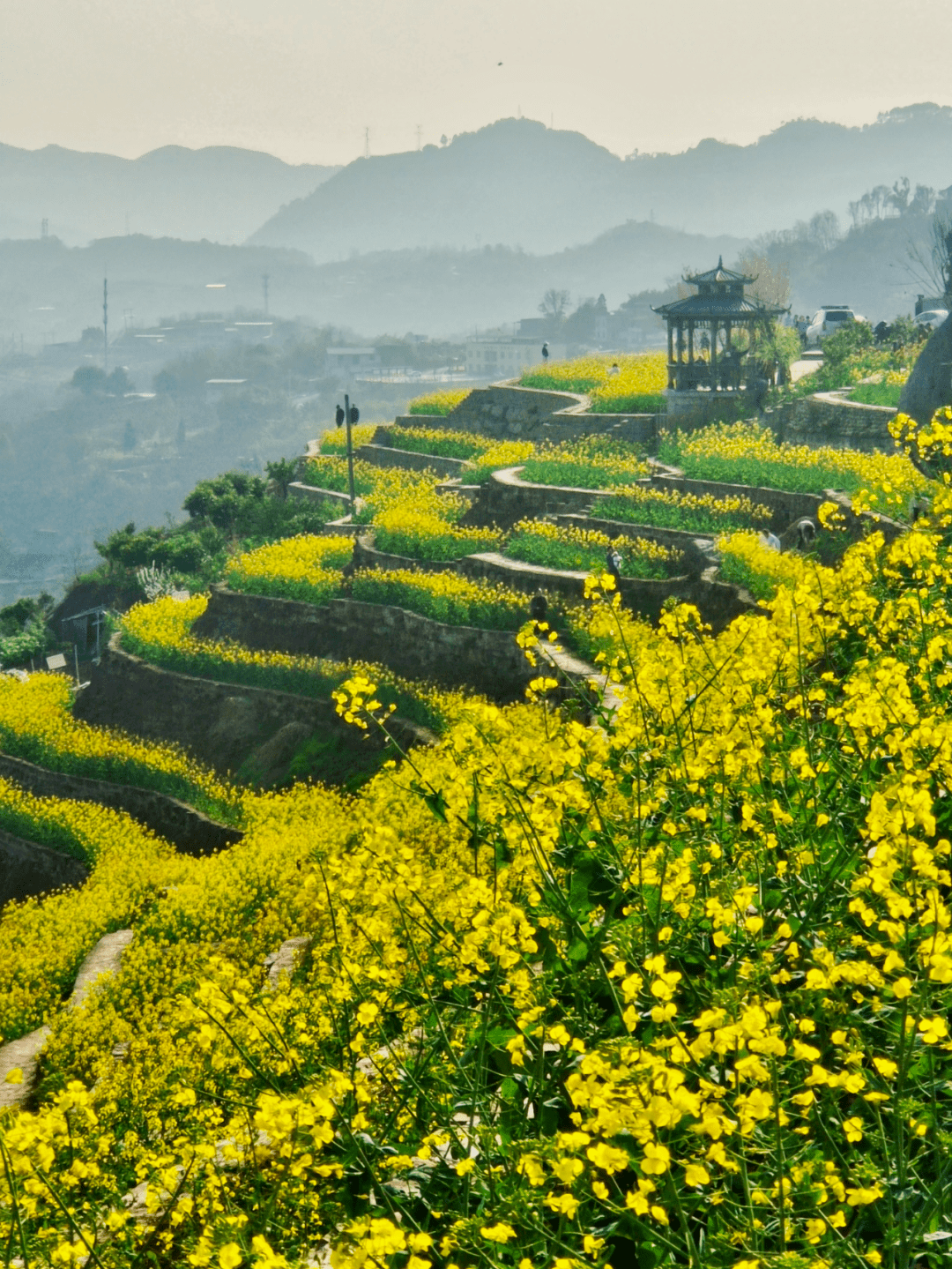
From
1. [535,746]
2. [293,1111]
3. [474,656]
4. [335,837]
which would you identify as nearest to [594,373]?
[474,656]

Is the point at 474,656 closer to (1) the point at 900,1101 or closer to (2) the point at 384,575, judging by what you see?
(2) the point at 384,575

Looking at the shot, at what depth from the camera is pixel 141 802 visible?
2158 centimetres

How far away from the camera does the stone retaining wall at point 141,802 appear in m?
19.6

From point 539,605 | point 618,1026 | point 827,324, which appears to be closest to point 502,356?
point 827,324

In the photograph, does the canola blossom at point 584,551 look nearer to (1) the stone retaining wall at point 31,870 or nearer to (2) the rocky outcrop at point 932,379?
(2) the rocky outcrop at point 932,379

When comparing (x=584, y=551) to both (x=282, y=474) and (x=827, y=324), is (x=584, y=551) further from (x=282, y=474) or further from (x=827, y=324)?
(x=827, y=324)

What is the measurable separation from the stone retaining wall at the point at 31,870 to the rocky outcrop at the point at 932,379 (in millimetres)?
16170

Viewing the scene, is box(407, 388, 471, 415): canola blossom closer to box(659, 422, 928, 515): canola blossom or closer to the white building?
box(659, 422, 928, 515): canola blossom

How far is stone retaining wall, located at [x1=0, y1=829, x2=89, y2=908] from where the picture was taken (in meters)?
20.4

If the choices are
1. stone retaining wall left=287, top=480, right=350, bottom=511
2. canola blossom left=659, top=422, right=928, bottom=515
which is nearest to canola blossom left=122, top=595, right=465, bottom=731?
stone retaining wall left=287, top=480, right=350, bottom=511

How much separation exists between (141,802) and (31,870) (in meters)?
2.20

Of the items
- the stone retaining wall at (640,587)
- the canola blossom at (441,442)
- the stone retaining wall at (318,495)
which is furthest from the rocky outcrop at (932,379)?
the stone retaining wall at (318,495)

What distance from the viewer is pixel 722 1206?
432cm

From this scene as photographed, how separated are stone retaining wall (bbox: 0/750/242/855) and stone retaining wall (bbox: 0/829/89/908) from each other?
1409mm
